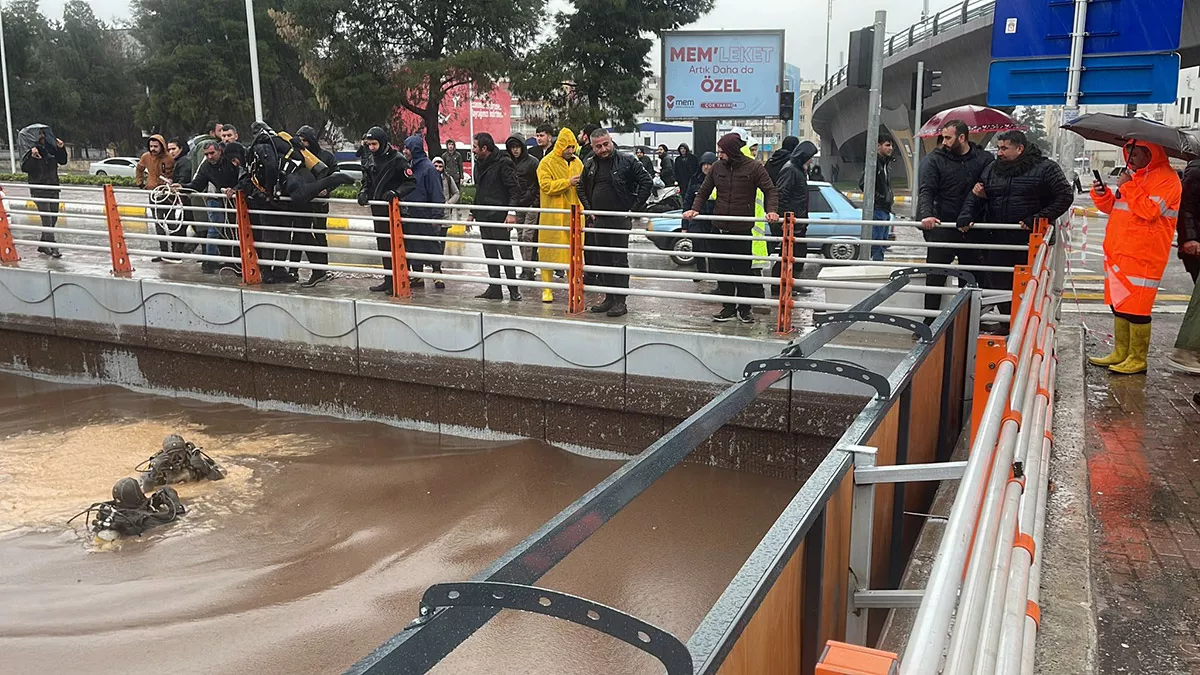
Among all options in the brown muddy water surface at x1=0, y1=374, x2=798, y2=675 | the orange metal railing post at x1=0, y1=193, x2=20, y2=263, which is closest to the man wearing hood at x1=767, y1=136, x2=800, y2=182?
the brown muddy water surface at x1=0, y1=374, x2=798, y2=675

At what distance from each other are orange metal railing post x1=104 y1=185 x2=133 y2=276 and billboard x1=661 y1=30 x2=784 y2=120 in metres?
9.27

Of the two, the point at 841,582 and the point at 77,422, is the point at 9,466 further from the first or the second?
the point at 841,582

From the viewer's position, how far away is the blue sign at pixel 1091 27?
6.94 m

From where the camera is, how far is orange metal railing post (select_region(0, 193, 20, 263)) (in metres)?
11.0

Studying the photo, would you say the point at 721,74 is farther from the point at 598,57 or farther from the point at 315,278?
the point at 598,57

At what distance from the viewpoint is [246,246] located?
386 inches

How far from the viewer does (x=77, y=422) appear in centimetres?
910

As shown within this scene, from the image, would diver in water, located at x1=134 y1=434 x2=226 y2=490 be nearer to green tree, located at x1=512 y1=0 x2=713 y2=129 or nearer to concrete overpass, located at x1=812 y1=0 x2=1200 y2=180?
concrete overpass, located at x1=812 y1=0 x2=1200 y2=180

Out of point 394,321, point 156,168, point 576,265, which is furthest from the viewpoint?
point 156,168

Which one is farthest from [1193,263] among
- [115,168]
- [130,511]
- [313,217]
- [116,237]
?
[115,168]

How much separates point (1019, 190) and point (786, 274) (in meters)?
1.75

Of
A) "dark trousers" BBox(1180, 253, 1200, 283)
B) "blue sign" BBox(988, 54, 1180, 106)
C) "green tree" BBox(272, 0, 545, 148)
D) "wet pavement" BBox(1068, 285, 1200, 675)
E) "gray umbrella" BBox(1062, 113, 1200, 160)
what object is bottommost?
"wet pavement" BBox(1068, 285, 1200, 675)

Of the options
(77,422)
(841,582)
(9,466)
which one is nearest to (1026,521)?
(841,582)

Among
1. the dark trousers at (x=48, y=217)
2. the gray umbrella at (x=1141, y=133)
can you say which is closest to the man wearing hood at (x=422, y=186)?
the dark trousers at (x=48, y=217)
